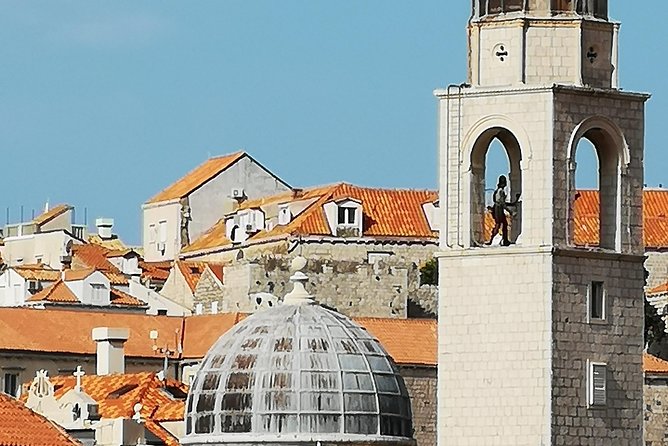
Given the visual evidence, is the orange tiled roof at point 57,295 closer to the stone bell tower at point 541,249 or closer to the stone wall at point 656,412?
the stone wall at point 656,412

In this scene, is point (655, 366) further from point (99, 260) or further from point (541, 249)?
point (541, 249)

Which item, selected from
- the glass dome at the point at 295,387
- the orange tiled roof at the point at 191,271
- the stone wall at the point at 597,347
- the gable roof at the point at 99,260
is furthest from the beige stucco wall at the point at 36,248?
the glass dome at the point at 295,387

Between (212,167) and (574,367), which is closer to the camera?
(574,367)

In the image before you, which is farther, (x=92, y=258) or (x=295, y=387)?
(x=92, y=258)

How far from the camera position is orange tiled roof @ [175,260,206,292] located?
10123 centimetres

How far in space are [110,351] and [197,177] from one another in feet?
153

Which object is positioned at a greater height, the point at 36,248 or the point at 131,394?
the point at 36,248

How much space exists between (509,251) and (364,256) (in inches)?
2602

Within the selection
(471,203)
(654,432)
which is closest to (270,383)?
(471,203)

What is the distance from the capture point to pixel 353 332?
34.7 metres

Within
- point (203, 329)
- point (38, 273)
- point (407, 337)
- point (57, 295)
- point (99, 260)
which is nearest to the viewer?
point (407, 337)

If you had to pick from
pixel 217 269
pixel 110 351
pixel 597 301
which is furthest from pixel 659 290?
pixel 597 301

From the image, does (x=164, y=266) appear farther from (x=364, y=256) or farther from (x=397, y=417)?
(x=397, y=417)

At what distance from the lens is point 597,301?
3541 cm
